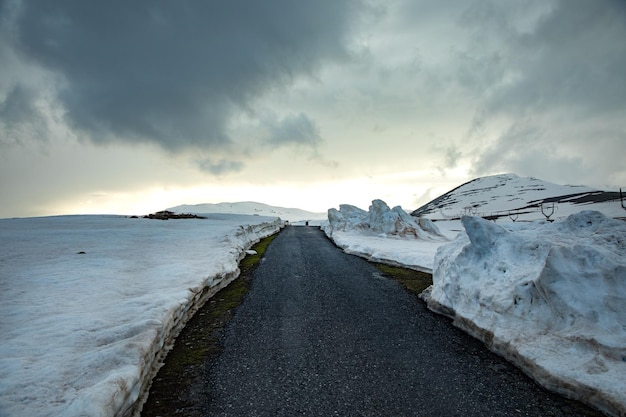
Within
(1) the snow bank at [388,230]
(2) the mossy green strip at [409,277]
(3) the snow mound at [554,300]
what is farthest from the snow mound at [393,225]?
(3) the snow mound at [554,300]

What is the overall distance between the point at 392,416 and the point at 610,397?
10.9 ft

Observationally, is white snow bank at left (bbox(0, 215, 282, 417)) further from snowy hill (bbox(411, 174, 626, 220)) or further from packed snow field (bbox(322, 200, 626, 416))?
snowy hill (bbox(411, 174, 626, 220))

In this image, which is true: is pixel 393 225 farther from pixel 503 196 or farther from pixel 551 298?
pixel 503 196

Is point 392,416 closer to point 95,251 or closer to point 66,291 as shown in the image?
point 66,291

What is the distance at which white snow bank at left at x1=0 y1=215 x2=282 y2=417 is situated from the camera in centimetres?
476

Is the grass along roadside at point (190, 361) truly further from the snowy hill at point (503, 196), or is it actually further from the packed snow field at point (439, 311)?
the snowy hill at point (503, 196)

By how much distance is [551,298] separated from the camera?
689 centimetres

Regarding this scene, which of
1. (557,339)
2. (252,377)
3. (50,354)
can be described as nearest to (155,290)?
(50,354)

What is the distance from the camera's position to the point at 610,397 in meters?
4.84

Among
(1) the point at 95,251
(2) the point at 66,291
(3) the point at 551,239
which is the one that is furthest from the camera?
(1) the point at 95,251

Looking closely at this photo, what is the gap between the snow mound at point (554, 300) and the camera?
5.50 metres

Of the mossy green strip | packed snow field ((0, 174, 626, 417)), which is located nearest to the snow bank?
the mossy green strip

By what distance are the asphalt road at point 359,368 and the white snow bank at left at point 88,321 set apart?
1475 mm

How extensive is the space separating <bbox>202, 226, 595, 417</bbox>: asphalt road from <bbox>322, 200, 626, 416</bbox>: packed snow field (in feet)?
1.38
